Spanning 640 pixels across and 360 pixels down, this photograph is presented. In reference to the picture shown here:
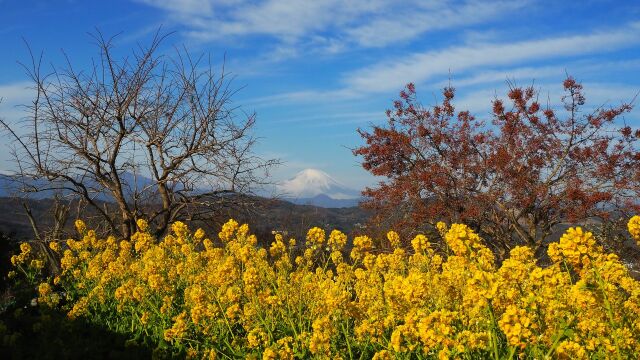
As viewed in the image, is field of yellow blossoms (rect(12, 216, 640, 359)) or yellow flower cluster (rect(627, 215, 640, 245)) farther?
yellow flower cluster (rect(627, 215, 640, 245))

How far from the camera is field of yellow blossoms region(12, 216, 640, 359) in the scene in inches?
133

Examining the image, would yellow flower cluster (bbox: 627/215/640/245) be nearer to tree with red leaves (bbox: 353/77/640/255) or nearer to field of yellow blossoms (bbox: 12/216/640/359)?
field of yellow blossoms (bbox: 12/216/640/359)

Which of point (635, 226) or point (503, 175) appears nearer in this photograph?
point (635, 226)

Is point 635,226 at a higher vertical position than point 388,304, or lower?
higher

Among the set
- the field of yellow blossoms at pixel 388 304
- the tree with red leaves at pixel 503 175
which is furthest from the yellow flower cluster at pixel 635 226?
the tree with red leaves at pixel 503 175

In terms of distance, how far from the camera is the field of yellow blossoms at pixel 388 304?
11.1 feet

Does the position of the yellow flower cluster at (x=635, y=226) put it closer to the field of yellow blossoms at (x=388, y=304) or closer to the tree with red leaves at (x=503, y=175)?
the field of yellow blossoms at (x=388, y=304)

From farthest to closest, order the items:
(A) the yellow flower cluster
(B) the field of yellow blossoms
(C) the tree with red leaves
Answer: (C) the tree with red leaves
(A) the yellow flower cluster
(B) the field of yellow blossoms

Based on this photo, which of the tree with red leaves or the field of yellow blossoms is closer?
the field of yellow blossoms

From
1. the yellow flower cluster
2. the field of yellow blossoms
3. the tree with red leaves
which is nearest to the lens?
the field of yellow blossoms

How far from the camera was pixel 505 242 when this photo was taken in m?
11.1

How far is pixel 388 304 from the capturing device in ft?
15.8

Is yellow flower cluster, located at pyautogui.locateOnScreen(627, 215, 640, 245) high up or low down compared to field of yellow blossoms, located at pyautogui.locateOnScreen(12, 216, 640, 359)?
up

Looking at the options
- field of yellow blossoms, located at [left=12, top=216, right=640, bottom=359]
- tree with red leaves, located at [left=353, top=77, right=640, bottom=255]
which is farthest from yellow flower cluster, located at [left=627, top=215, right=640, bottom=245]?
tree with red leaves, located at [left=353, top=77, right=640, bottom=255]
